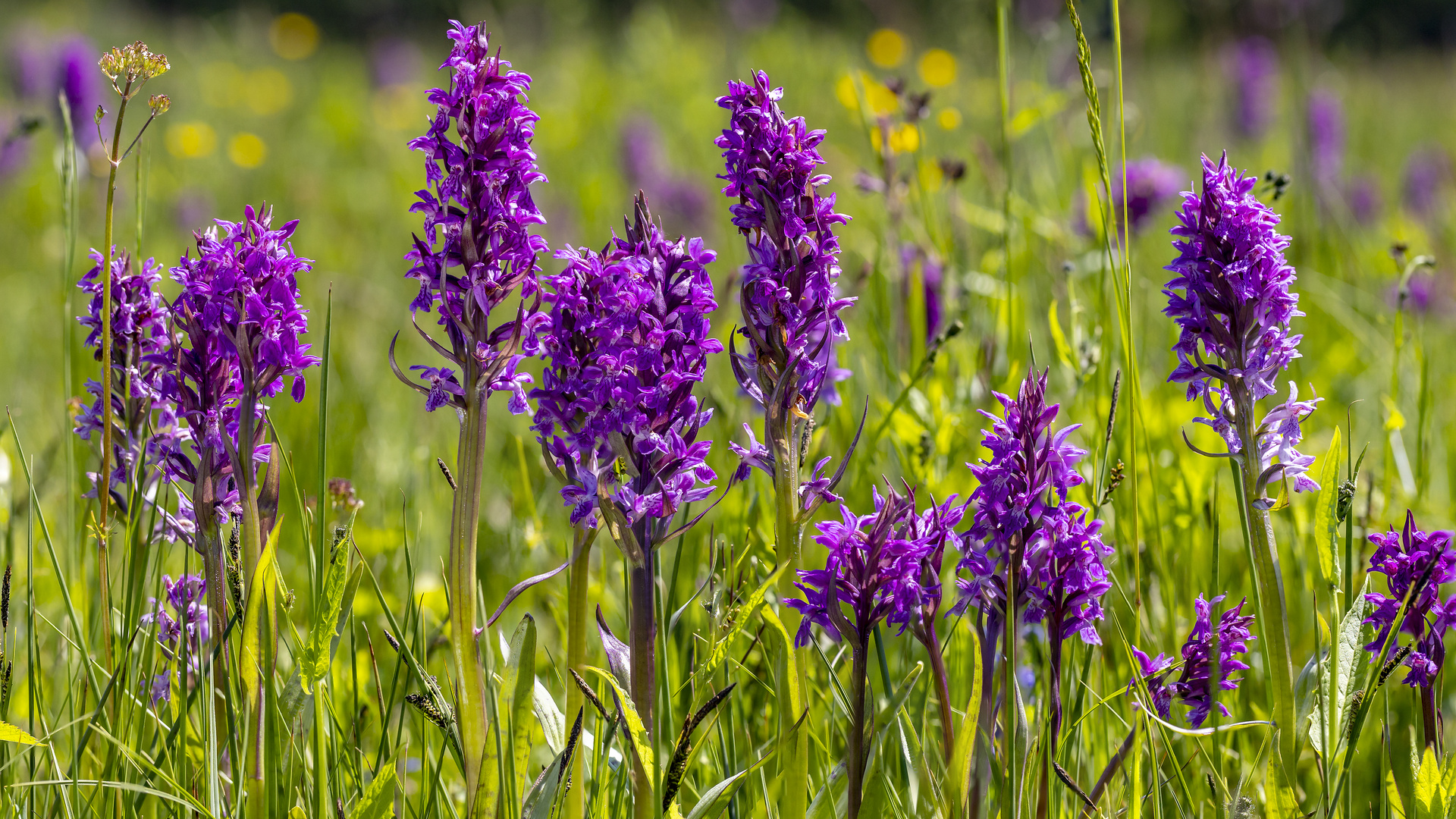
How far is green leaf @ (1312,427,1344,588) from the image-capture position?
1.41 metres

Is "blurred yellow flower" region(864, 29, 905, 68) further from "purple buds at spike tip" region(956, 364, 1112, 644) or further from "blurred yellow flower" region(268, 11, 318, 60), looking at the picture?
"blurred yellow flower" region(268, 11, 318, 60)

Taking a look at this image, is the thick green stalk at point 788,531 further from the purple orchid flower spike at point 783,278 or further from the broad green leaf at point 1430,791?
the broad green leaf at point 1430,791

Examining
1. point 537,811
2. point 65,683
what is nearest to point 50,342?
point 65,683

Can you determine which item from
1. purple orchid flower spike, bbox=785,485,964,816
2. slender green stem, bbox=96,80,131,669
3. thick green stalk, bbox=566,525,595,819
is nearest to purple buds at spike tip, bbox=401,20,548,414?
thick green stalk, bbox=566,525,595,819

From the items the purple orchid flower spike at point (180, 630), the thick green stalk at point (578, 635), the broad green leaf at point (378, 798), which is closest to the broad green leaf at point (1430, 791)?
the thick green stalk at point (578, 635)

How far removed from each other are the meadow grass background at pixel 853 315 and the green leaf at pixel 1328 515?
0.17m

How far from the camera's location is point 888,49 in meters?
8.21

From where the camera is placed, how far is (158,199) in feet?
23.5

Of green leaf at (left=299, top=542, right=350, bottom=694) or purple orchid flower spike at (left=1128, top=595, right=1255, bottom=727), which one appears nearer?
green leaf at (left=299, top=542, right=350, bottom=694)

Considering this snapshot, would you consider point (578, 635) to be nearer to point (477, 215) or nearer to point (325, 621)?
point (325, 621)

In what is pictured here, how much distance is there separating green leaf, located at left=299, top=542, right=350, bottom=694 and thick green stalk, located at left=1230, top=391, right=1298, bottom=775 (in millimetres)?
1165

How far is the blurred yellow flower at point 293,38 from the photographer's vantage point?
1441cm

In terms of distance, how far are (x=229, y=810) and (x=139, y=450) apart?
1.71 ft

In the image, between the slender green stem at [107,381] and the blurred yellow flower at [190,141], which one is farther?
the blurred yellow flower at [190,141]
